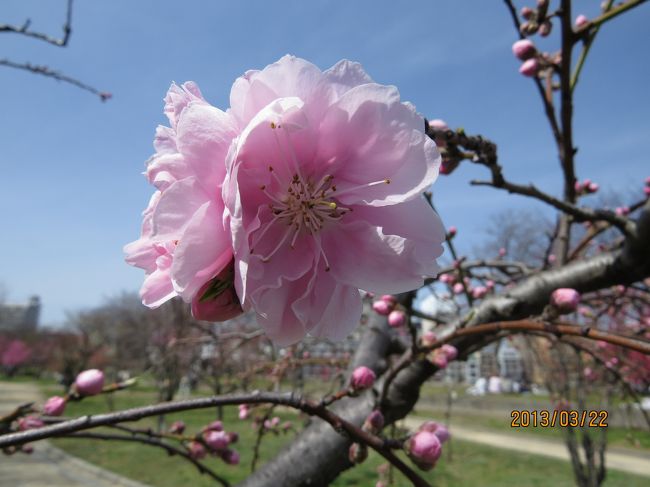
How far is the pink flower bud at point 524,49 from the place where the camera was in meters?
2.04

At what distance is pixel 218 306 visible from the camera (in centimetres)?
58

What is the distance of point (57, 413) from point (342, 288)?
47.7 inches

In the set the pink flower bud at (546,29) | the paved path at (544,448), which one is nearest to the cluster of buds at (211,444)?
the pink flower bud at (546,29)

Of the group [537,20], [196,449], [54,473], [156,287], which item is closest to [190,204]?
[156,287]

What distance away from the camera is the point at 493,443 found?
9.94 metres

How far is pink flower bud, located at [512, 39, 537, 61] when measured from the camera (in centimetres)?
204

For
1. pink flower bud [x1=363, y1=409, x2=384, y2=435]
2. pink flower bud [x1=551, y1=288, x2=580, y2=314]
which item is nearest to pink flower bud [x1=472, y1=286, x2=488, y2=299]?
pink flower bud [x1=551, y1=288, x2=580, y2=314]

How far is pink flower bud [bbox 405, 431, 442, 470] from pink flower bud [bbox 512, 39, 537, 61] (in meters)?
1.75

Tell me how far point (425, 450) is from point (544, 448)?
34.4 feet

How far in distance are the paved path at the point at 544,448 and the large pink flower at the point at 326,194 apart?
8.74m

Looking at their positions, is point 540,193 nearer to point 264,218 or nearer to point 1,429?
point 264,218

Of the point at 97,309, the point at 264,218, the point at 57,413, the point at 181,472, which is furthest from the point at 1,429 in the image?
the point at 97,309

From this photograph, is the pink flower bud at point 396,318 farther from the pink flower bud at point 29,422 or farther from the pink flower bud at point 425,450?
the pink flower bud at point 29,422

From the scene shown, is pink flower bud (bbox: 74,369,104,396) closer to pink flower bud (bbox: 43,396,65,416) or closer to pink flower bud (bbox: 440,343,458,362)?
pink flower bud (bbox: 43,396,65,416)
